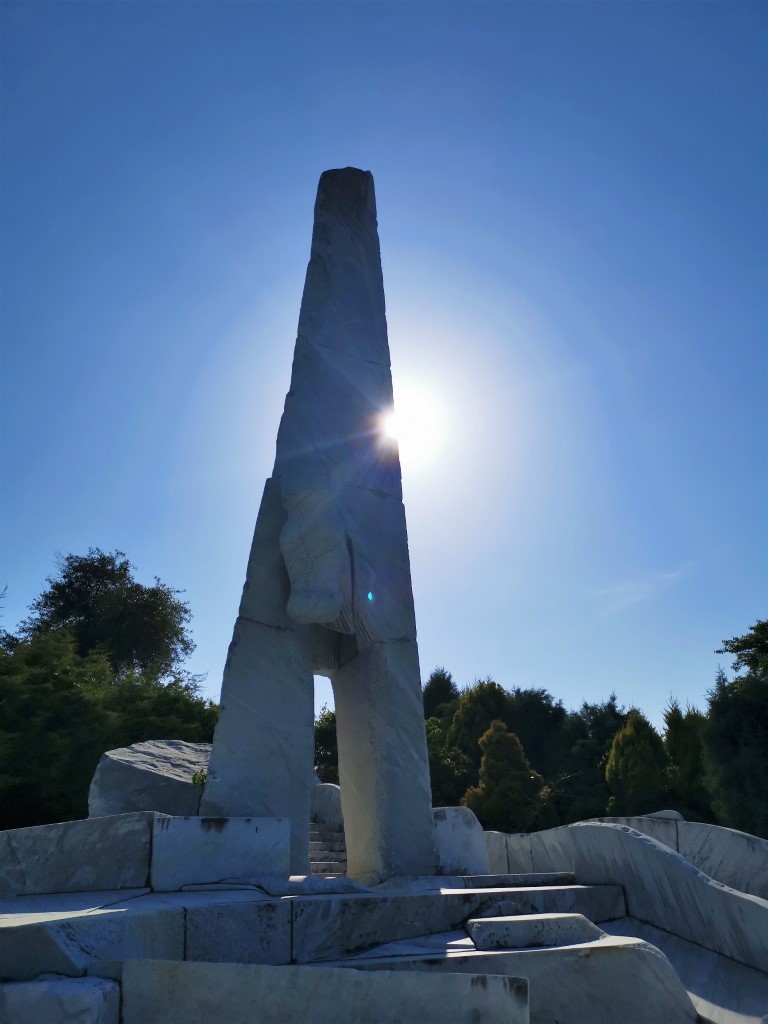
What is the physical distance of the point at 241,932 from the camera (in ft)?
13.4

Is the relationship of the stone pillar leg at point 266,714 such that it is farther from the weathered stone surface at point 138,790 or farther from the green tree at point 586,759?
the green tree at point 586,759

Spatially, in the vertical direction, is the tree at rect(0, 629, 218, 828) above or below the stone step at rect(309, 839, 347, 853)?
above

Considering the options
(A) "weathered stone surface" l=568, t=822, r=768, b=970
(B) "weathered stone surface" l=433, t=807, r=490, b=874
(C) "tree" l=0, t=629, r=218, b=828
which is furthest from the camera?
(C) "tree" l=0, t=629, r=218, b=828

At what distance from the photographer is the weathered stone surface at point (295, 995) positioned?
2.97 m

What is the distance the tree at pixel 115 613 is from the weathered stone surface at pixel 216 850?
2336cm

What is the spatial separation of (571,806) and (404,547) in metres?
17.0

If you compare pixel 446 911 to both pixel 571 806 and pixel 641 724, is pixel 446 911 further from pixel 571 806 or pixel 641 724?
pixel 571 806

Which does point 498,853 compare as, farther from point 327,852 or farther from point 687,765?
point 687,765

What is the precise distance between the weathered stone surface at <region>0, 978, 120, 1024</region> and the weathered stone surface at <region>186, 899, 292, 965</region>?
920mm

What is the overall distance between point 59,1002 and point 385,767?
171 inches

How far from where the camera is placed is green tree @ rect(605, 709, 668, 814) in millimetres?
20172

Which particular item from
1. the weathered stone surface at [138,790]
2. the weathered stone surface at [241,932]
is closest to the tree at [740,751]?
the weathered stone surface at [138,790]

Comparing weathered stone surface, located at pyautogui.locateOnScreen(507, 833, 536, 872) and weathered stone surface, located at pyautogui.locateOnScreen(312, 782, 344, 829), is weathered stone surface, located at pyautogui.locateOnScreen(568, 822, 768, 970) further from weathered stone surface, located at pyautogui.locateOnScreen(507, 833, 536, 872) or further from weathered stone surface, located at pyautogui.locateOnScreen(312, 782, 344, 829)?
weathered stone surface, located at pyautogui.locateOnScreen(312, 782, 344, 829)

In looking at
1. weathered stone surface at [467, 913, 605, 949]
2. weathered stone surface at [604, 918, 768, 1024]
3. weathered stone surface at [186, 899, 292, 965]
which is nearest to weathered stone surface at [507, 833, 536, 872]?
weathered stone surface at [604, 918, 768, 1024]
